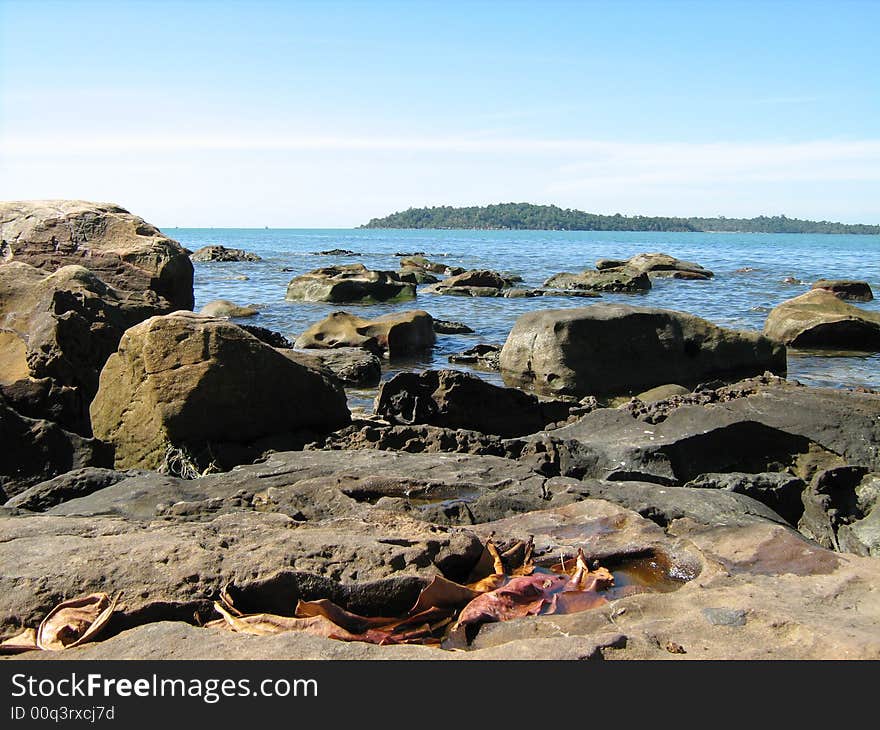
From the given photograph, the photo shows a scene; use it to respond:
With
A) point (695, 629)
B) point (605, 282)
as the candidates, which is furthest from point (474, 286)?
point (695, 629)

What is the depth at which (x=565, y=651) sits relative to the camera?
287 cm

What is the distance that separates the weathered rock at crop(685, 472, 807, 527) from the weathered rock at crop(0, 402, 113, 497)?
14.9ft

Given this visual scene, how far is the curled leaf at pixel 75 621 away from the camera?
313cm

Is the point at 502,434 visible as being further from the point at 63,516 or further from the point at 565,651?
the point at 565,651

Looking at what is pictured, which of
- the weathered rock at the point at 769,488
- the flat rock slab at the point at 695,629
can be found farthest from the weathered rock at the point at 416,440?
the flat rock slab at the point at 695,629

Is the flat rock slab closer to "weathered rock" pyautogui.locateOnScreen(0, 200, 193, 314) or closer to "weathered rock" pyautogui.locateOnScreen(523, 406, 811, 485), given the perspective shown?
"weathered rock" pyautogui.locateOnScreen(523, 406, 811, 485)

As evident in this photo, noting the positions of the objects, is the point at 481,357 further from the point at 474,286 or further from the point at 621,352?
the point at 474,286

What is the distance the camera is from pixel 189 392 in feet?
20.5

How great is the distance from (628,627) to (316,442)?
3.83 m

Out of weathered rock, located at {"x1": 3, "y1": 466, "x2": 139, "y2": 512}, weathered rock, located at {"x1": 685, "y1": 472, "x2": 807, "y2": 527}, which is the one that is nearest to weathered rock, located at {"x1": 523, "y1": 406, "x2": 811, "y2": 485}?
weathered rock, located at {"x1": 685, "y1": 472, "x2": 807, "y2": 527}

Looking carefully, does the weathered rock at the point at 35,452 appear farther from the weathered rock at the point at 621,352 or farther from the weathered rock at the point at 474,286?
the weathered rock at the point at 474,286

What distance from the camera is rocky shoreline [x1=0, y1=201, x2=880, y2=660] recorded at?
3273 millimetres

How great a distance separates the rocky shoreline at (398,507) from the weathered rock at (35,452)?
0.05 ft

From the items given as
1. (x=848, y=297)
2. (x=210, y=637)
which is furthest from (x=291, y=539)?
(x=848, y=297)
